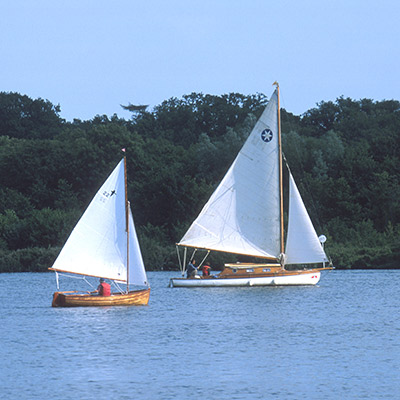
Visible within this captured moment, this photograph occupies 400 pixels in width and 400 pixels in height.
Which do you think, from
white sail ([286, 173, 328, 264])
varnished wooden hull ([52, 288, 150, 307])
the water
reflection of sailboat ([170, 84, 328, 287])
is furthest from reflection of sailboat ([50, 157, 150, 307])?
white sail ([286, 173, 328, 264])

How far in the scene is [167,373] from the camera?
104 feet

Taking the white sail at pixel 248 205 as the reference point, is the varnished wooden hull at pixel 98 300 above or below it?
below

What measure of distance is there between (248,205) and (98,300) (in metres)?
17.6

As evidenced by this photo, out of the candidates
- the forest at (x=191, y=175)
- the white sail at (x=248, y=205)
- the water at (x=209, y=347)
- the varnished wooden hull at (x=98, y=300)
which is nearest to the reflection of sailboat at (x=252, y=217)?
the white sail at (x=248, y=205)

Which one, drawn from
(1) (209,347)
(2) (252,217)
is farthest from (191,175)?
(1) (209,347)

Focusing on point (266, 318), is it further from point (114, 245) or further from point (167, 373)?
point (167, 373)

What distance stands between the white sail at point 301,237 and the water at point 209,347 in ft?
8.77

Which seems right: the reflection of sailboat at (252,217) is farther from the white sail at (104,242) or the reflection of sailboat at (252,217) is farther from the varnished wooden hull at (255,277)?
the white sail at (104,242)

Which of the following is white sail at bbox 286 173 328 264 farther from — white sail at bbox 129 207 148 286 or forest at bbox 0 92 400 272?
forest at bbox 0 92 400 272

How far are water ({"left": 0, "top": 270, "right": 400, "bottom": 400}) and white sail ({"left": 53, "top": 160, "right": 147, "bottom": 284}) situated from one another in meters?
2.10

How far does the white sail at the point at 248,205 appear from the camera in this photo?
62719mm

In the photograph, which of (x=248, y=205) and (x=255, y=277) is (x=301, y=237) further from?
(x=248, y=205)

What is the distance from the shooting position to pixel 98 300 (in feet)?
156

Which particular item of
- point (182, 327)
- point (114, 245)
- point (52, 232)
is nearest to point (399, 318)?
point (182, 327)
